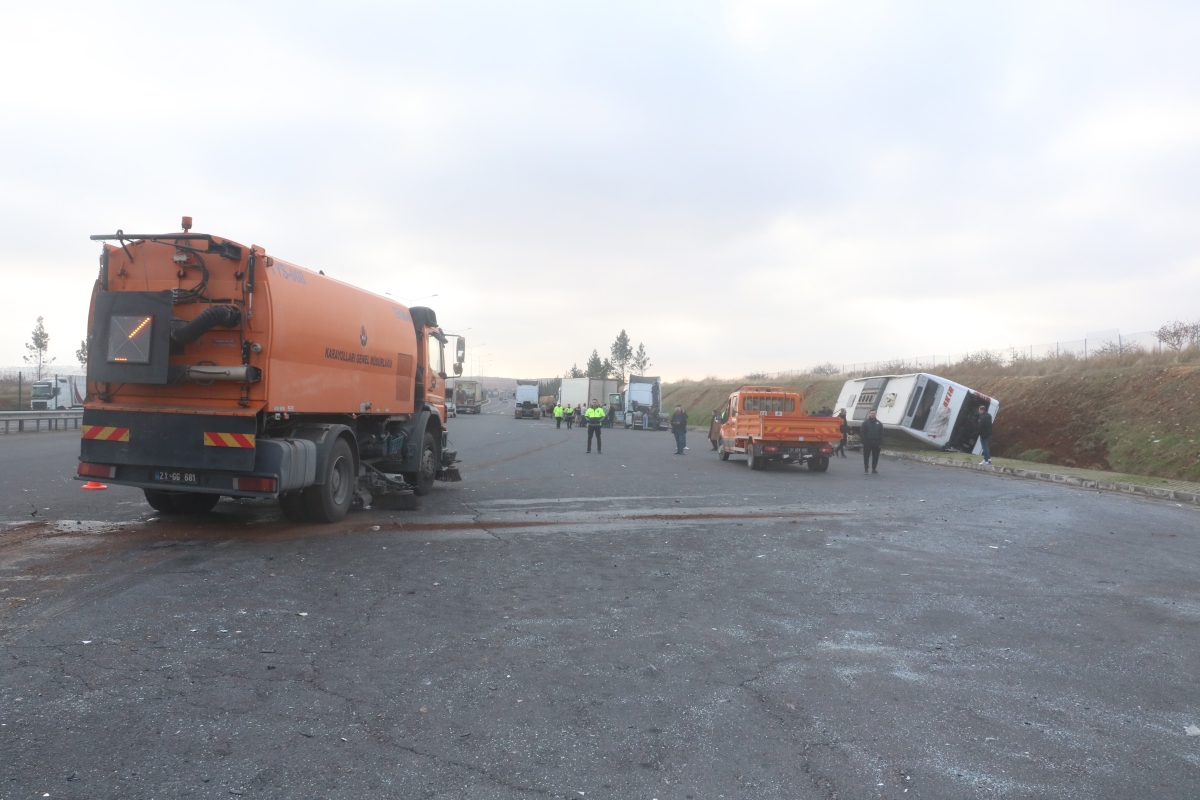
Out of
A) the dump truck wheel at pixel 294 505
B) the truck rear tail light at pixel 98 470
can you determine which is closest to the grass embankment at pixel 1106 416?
the dump truck wheel at pixel 294 505

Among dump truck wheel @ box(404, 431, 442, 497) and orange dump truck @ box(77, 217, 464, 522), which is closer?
orange dump truck @ box(77, 217, 464, 522)

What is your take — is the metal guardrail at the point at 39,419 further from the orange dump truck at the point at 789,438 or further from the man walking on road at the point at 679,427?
the orange dump truck at the point at 789,438

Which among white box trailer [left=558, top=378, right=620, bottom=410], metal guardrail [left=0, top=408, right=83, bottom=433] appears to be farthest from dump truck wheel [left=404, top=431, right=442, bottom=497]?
white box trailer [left=558, top=378, right=620, bottom=410]

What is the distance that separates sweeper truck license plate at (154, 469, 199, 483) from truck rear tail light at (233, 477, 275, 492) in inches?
20.7

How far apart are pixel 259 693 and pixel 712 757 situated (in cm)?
242

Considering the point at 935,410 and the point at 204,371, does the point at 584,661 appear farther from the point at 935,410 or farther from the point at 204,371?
the point at 935,410

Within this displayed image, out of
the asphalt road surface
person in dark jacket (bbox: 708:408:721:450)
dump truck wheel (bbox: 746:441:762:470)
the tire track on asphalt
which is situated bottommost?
the asphalt road surface

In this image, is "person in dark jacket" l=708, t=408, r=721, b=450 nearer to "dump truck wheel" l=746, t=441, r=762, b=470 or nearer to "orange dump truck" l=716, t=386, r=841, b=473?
"orange dump truck" l=716, t=386, r=841, b=473

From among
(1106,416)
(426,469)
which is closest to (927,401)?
(1106,416)

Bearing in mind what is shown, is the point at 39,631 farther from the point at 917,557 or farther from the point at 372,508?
the point at 917,557

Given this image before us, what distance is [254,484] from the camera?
28.5 ft

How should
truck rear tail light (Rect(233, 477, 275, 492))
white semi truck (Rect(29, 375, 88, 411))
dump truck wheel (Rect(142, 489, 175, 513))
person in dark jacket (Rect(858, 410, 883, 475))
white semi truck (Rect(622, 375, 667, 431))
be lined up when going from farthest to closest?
1. white semi truck (Rect(622, 375, 667, 431))
2. white semi truck (Rect(29, 375, 88, 411))
3. person in dark jacket (Rect(858, 410, 883, 475))
4. dump truck wheel (Rect(142, 489, 175, 513))
5. truck rear tail light (Rect(233, 477, 275, 492))

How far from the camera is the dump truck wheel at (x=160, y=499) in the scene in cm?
1013

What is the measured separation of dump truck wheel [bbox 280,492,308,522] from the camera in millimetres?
9828
